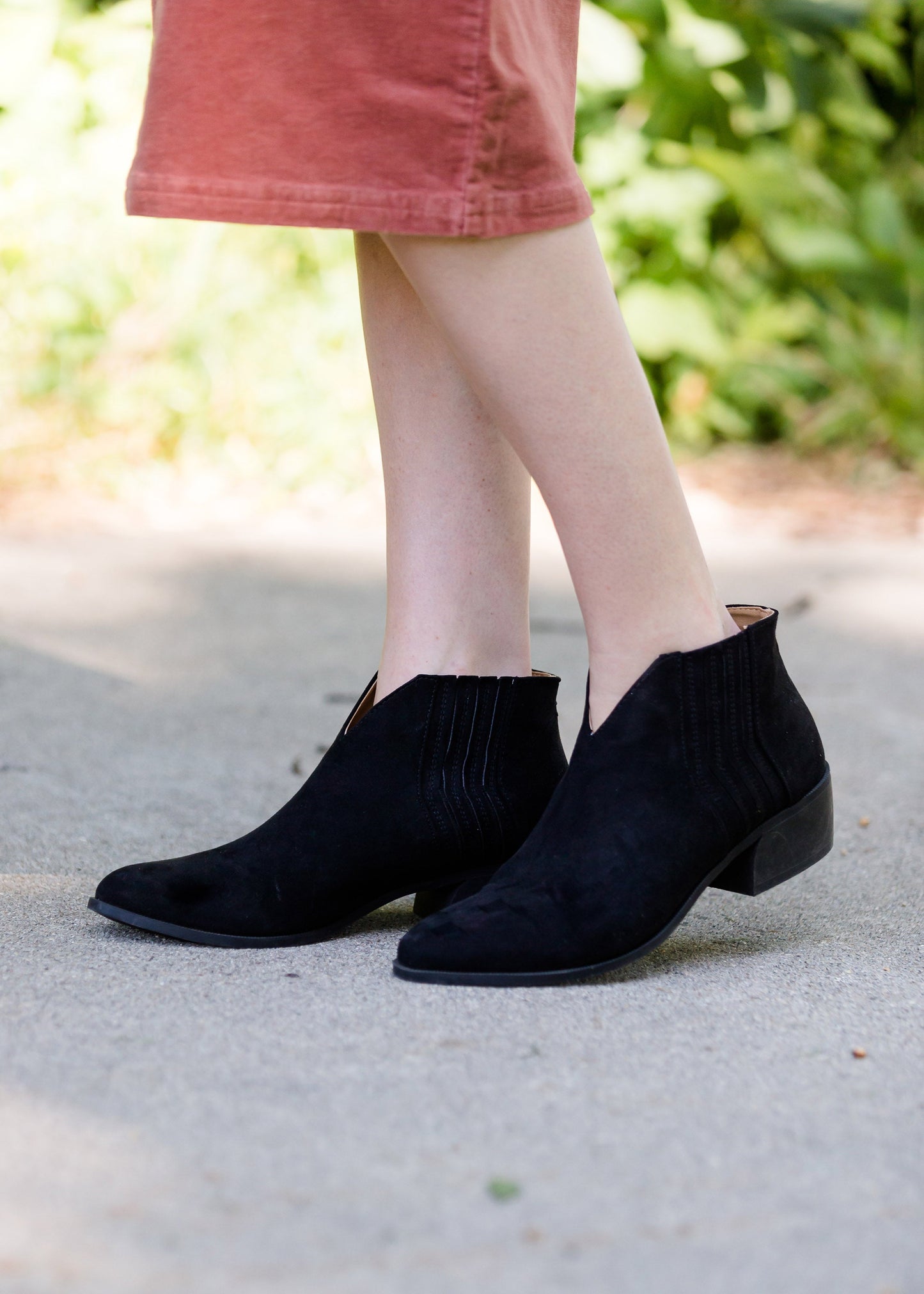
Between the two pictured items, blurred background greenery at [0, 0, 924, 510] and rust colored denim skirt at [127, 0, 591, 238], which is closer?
rust colored denim skirt at [127, 0, 591, 238]

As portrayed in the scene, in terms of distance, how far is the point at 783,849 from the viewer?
0.79m

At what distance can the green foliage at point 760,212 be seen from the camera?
2.93 m

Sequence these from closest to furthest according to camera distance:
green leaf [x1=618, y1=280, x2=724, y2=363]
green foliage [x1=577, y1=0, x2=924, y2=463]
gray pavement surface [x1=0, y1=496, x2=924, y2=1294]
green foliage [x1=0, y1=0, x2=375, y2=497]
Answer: gray pavement surface [x1=0, y1=496, x2=924, y2=1294] → green foliage [x1=0, y1=0, x2=375, y2=497] → green foliage [x1=577, y1=0, x2=924, y2=463] → green leaf [x1=618, y1=280, x2=724, y2=363]

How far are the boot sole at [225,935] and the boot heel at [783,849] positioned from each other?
156 mm

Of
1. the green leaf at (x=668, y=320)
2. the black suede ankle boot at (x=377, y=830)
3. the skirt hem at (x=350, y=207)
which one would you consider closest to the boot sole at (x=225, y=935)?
the black suede ankle boot at (x=377, y=830)

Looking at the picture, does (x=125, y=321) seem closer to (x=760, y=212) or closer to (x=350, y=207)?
(x=760, y=212)

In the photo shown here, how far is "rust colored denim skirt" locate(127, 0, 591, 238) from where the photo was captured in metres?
0.66

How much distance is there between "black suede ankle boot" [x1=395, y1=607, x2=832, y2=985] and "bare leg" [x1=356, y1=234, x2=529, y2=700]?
4.2 inches

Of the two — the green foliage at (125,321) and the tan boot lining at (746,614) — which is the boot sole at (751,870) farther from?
the green foliage at (125,321)

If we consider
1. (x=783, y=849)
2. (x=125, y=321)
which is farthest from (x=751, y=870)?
(x=125, y=321)

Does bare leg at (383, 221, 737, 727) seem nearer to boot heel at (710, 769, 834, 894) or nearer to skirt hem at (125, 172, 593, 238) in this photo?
skirt hem at (125, 172, 593, 238)

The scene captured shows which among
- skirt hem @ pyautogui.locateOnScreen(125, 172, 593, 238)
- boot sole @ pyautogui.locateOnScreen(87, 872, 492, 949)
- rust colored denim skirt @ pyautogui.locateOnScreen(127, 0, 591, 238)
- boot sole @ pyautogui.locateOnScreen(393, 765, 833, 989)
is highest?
rust colored denim skirt @ pyautogui.locateOnScreen(127, 0, 591, 238)

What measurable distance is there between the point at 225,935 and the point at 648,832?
0.83 feet

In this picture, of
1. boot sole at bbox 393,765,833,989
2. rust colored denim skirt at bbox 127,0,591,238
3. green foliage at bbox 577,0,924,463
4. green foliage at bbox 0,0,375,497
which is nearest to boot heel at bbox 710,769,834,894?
boot sole at bbox 393,765,833,989
